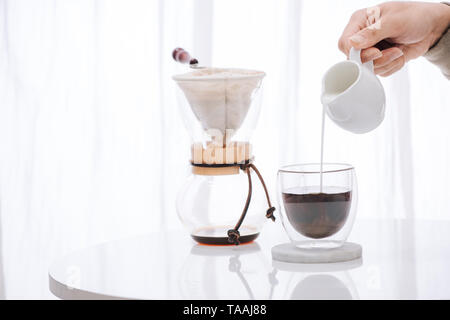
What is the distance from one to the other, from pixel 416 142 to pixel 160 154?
32.4 inches

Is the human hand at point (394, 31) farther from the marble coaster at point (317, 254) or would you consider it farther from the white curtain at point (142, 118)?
the white curtain at point (142, 118)

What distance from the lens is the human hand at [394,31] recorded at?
3.77 ft

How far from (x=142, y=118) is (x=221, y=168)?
104cm

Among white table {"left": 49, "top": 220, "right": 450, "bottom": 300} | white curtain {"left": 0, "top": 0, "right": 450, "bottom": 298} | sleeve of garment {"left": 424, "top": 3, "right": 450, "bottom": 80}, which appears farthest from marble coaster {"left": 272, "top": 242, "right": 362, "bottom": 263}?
white curtain {"left": 0, "top": 0, "right": 450, "bottom": 298}

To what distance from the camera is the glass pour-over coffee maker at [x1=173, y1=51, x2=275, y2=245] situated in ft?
3.51

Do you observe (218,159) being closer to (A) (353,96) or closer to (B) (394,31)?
(A) (353,96)

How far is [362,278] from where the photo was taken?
837 millimetres

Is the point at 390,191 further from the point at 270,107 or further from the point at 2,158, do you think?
the point at 2,158

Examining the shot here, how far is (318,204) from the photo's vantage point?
950 mm

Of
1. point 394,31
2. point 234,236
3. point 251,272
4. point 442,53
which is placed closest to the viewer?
point 251,272

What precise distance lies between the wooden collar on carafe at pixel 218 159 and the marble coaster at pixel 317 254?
0.62 ft

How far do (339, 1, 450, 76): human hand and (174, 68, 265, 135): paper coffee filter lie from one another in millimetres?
194

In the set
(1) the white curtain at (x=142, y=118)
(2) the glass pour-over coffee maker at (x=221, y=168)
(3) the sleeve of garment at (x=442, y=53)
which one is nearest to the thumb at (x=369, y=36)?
(2) the glass pour-over coffee maker at (x=221, y=168)

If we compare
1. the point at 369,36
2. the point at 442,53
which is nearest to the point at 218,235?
the point at 369,36
